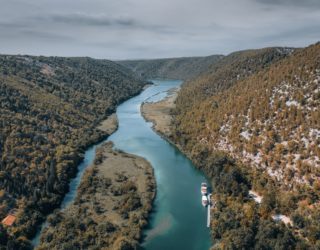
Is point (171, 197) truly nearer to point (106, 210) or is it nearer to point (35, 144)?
point (106, 210)

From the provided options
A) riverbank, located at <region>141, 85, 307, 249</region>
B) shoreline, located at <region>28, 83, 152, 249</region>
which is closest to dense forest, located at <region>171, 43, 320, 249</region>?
riverbank, located at <region>141, 85, 307, 249</region>

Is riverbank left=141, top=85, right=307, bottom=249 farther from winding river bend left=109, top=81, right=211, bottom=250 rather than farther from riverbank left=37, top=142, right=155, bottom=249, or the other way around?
riverbank left=37, top=142, right=155, bottom=249

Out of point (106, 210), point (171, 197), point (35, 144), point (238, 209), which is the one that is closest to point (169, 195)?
point (171, 197)

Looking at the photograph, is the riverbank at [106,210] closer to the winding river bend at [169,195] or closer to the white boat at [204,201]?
the winding river bend at [169,195]

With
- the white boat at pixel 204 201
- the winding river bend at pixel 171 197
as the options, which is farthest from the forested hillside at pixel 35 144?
the white boat at pixel 204 201

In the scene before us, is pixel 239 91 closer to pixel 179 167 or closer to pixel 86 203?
pixel 179 167

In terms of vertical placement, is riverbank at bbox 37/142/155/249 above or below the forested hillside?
below

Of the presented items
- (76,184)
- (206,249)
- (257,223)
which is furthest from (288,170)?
(76,184)
